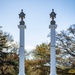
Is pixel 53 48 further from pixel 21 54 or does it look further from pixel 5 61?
pixel 5 61

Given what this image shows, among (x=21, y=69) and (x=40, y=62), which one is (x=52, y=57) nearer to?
(x=21, y=69)

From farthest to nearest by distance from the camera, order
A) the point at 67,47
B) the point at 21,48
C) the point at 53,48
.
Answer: the point at 67,47, the point at 21,48, the point at 53,48

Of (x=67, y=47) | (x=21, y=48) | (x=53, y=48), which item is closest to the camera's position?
(x=53, y=48)

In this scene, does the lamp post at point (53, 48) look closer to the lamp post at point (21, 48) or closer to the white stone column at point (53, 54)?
the white stone column at point (53, 54)

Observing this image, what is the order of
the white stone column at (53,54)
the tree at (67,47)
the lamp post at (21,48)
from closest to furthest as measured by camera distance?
the white stone column at (53,54) → the lamp post at (21,48) → the tree at (67,47)

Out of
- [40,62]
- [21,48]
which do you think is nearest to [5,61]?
[40,62]

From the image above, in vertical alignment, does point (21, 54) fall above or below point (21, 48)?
below

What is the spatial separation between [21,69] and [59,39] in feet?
→ 48.9

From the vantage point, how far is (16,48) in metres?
52.8

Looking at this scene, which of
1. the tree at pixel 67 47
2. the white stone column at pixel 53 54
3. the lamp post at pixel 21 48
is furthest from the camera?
the tree at pixel 67 47

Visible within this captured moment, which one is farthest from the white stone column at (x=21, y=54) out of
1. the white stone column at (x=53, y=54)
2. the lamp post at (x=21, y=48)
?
the white stone column at (x=53, y=54)

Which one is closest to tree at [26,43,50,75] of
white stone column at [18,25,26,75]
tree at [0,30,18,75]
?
tree at [0,30,18,75]

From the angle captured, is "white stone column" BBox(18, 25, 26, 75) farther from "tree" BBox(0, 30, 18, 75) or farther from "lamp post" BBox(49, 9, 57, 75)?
"tree" BBox(0, 30, 18, 75)

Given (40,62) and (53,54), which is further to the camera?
(40,62)
